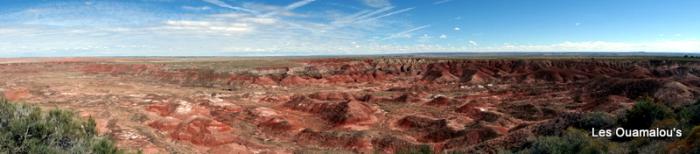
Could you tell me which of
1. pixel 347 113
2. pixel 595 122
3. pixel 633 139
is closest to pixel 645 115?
pixel 595 122

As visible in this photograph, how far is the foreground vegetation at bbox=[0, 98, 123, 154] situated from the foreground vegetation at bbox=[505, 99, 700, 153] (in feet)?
37.3

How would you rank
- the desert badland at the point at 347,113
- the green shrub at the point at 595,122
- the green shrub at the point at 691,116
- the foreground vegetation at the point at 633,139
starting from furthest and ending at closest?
the desert badland at the point at 347,113
the green shrub at the point at 595,122
the green shrub at the point at 691,116
the foreground vegetation at the point at 633,139

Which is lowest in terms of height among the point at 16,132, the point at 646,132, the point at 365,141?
the point at 365,141

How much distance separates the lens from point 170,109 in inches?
1341

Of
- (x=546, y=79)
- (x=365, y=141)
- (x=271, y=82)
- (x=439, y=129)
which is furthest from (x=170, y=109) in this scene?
(x=546, y=79)

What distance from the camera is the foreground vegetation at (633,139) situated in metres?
10.6

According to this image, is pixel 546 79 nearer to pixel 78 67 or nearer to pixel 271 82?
pixel 271 82

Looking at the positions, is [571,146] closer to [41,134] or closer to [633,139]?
[633,139]

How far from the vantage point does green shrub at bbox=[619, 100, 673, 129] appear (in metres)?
16.5

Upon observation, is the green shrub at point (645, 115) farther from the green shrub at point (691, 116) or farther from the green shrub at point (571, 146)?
the green shrub at point (571, 146)

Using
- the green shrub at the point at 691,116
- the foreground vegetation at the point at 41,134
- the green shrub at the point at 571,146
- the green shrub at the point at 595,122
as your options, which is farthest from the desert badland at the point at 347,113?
the foreground vegetation at the point at 41,134

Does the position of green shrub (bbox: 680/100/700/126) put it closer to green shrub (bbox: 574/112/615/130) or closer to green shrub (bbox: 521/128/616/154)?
green shrub (bbox: 574/112/615/130)

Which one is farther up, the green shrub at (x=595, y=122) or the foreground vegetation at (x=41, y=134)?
the foreground vegetation at (x=41, y=134)

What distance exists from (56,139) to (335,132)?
18592mm
